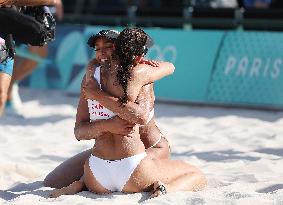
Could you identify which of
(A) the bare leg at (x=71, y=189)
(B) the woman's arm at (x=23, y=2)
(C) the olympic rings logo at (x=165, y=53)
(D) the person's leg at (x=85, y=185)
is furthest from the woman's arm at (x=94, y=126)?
(C) the olympic rings logo at (x=165, y=53)

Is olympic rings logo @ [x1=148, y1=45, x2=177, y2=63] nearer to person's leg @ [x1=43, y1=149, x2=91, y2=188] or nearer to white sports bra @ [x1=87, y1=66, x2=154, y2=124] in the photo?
person's leg @ [x1=43, y1=149, x2=91, y2=188]

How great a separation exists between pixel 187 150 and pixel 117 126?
2.34 m

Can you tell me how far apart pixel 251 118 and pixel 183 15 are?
2755 mm

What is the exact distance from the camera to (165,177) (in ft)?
15.6

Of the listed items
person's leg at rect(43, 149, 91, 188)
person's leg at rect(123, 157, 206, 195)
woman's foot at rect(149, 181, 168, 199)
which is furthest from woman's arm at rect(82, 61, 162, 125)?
person's leg at rect(43, 149, 91, 188)

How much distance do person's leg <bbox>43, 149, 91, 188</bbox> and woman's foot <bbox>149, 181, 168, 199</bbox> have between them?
823 millimetres

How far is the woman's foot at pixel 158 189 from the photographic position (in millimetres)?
4547

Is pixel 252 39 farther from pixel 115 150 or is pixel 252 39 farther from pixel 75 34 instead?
pixel 115 150

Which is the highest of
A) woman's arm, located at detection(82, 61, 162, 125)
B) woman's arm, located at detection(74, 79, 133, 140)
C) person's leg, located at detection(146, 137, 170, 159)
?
woman's arm, located at detection(82, 61, 162, 125)

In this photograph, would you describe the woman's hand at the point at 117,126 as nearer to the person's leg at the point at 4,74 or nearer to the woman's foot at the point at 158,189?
the woman's foot at the point at 158,189

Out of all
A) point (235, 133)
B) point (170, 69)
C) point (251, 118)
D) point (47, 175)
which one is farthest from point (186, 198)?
point (251, 118)

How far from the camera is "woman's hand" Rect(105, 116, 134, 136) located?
4.50 m

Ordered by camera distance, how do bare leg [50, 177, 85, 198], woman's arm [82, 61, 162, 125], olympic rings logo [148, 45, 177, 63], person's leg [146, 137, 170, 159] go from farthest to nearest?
olympic rings logo [148, 45, 177, 63] < person's leg [146, 137, 170, 159] < bare leg [50, 177, 85, 198] < woman's arm [82, 61, 162, 125]

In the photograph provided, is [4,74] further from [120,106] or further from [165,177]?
[165,177]
